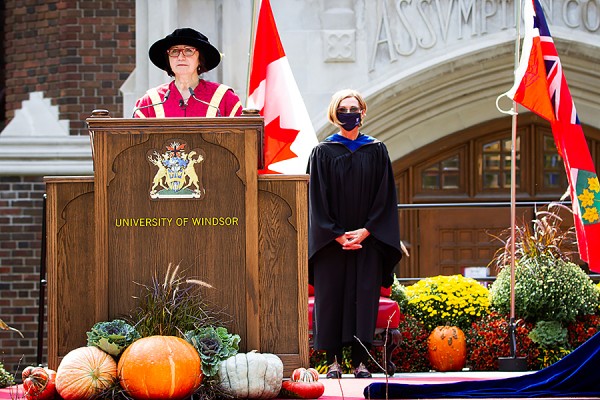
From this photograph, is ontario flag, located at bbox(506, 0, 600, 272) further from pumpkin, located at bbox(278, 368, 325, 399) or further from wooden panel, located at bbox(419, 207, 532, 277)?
wooden panel, located at bbox(419, 207, 532, 277)

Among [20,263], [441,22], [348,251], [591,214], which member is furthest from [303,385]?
[20,263]

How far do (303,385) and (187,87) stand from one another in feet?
5.35

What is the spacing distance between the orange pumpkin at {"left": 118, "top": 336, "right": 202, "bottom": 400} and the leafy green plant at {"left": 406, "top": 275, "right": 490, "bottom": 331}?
4.14 metres

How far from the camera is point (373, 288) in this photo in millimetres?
6703

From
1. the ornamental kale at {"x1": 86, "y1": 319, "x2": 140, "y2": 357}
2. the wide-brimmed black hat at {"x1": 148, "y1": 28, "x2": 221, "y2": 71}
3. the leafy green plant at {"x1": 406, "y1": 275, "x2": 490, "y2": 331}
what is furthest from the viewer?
the leafy green plant at {"x1": 406, "y1": 275, "x2": 490, "y2": 331}

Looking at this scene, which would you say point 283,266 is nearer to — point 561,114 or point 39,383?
point 39,383

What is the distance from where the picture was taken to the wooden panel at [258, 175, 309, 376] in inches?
196

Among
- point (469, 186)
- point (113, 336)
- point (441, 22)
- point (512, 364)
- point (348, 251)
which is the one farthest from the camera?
point (469, 186)

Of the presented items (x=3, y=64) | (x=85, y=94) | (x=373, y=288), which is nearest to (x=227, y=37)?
(x=85, y=94)

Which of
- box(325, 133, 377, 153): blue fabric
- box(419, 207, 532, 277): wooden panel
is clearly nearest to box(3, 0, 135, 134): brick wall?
box(419, 207, 532, 277): wooden panel

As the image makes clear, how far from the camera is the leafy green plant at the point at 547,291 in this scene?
27.8ft

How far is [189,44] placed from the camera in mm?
5715

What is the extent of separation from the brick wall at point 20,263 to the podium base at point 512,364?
5.17 m

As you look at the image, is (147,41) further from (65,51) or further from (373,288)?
(373,288)
